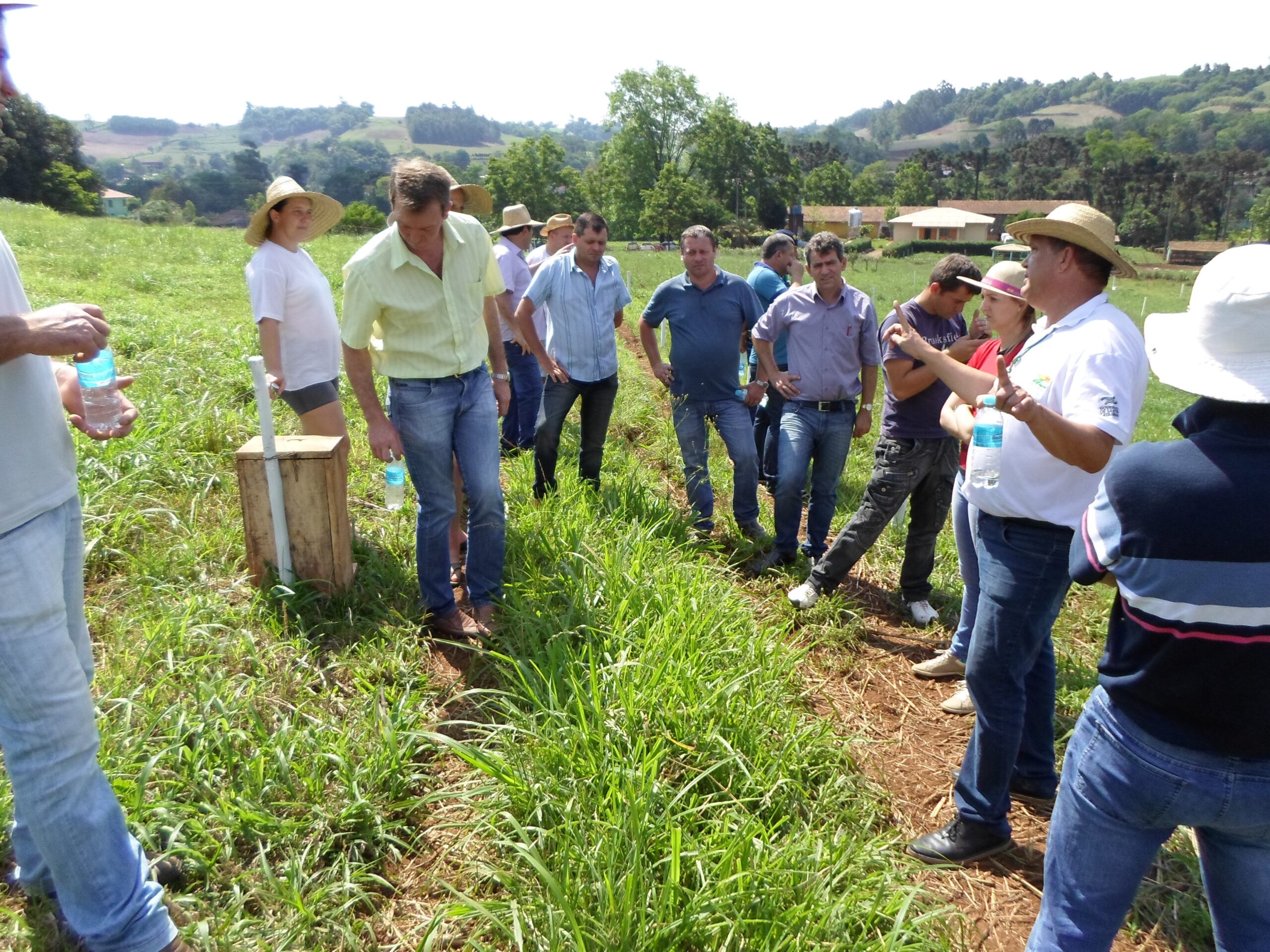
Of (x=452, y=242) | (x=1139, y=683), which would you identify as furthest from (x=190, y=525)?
(x=1139, y=683)

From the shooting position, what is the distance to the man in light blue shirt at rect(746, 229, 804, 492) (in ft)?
22.5

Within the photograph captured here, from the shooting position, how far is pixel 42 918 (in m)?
2.22

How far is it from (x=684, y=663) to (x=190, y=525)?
9.19 ft

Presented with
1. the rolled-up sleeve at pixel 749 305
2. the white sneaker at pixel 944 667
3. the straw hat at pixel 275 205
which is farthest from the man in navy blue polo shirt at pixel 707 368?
the straw hat at pixel 275 205

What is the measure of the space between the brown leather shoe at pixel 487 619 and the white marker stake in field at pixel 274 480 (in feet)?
2.89

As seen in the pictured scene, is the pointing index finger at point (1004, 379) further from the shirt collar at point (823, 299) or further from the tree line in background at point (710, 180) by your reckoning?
the tree line in background at point (710, 180)

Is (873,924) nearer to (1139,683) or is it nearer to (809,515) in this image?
(1139,683)

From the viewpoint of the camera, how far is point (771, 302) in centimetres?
669

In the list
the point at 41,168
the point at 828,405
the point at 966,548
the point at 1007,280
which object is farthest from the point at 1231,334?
the point at 41,168

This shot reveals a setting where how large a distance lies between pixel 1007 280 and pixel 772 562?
234 cm

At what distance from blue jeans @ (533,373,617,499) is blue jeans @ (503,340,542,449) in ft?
3.65

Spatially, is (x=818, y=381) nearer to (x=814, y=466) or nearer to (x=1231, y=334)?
(x=814, y=466)

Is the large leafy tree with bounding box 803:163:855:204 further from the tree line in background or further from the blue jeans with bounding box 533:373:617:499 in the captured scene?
the blue jeans with bounding box 533:373:617:499

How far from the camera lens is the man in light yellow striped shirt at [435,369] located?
3660 millimetres
